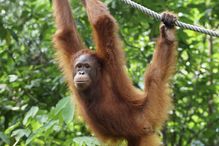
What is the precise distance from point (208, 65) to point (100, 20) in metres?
2.08

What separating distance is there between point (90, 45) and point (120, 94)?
120cm

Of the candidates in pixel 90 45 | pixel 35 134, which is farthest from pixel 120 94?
pixel 90 45

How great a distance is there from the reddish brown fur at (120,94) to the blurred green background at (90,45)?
651 mm

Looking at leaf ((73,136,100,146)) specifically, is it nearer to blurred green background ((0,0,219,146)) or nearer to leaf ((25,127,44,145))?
leaf ((25,127,44,145))

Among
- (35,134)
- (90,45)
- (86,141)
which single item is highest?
(90,45)

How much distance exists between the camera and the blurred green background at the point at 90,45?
5.04 metres

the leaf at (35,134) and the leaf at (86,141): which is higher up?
the leaf at (35,134)

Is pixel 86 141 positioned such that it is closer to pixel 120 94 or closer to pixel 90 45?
pixel 120 94

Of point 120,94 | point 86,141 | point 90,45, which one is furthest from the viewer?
point 90,45

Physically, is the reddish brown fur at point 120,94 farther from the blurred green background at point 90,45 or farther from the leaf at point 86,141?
the blurred green background at point 90,45

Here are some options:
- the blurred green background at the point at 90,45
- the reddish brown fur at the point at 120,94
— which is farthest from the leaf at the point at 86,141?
the blurred green background at the point at 90,45

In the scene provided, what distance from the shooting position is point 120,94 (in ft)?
13.1

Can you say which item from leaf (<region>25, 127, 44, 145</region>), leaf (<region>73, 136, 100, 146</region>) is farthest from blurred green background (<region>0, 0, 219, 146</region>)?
leaf (<region>73, 136, 100, 146</region>)

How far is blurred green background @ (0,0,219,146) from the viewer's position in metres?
5.04
